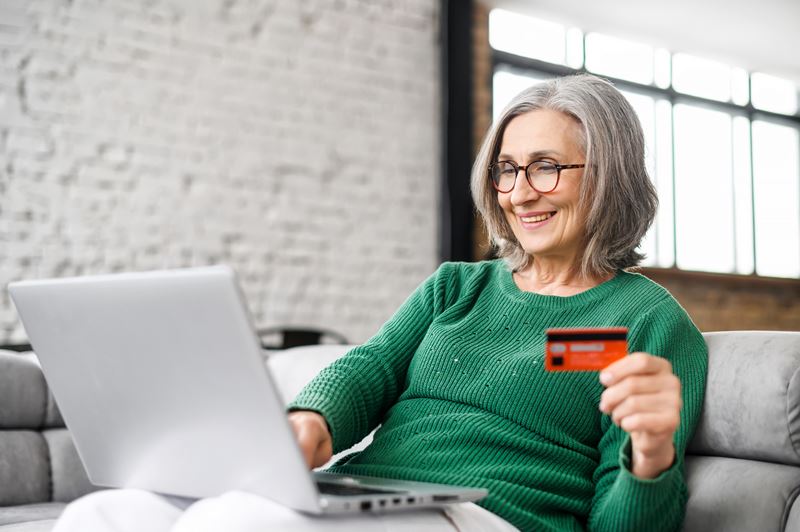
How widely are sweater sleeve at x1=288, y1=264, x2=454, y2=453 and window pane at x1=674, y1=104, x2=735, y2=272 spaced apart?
16.2 feet

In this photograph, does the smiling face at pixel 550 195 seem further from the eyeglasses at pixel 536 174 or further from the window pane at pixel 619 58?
the window pane at pixel 619 58

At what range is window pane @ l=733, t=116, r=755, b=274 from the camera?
657 cm

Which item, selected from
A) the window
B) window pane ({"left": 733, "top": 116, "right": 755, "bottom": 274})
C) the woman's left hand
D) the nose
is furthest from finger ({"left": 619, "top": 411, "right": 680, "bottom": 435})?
window pane ({"left": 733, "top": 116, "right": 755, "bottom": 274})

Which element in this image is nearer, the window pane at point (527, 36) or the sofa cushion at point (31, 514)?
the sofa cushion at point (31, 514)

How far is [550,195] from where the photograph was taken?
1456 mm

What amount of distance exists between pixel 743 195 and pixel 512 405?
5.91 metres

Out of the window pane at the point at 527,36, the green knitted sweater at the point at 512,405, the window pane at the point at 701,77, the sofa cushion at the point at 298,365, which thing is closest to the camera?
the green knitted sweater at the point at 512,405

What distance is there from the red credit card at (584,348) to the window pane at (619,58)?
4989 millimetres

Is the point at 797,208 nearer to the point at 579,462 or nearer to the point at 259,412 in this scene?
the point at 579,462

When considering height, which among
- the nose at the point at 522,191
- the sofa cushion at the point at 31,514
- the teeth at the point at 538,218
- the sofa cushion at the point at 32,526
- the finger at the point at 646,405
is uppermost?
the nose at the point at 522,191

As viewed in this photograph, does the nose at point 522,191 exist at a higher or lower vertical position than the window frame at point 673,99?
lower

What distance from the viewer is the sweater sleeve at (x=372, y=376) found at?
134 cm

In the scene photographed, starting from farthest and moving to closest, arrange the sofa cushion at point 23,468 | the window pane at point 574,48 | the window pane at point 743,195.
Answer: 1. the window pane at point 743,195
2. the window pane at point 574,48
3. the sofa cushion at point 23,468

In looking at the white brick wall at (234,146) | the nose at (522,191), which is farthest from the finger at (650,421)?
the white brick wall at (234,146)
